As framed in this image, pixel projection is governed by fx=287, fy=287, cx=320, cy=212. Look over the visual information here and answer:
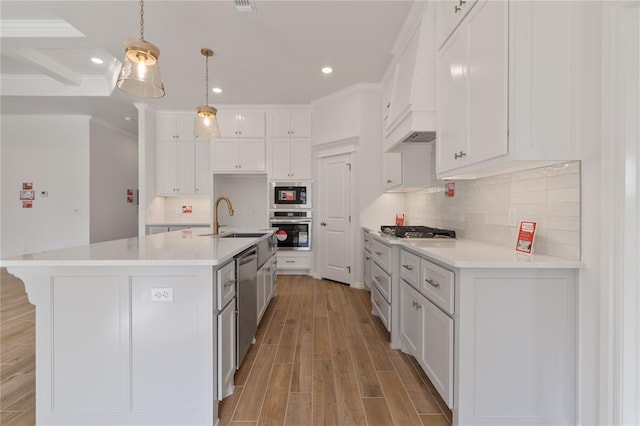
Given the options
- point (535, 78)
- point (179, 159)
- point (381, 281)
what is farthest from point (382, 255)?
point (179, 159)

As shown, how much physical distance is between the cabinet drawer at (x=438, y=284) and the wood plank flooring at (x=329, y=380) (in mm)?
634

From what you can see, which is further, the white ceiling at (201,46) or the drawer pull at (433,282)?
the white ceiling at (201,46)

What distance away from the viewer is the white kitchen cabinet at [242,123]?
508 centimetres

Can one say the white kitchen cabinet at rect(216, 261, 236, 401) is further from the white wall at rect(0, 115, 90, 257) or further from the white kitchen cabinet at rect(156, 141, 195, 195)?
the white wall at rect(0, 115, 90, 257)

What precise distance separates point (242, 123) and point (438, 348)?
183 inches

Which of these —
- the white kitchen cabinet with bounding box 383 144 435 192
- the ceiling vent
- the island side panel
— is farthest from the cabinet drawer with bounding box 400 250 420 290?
the ceiling vent

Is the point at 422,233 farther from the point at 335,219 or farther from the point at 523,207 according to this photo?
the point at 335,219

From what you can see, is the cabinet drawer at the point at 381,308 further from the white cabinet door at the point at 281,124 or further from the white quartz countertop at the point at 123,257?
the white cabinet door at the point at 281,124

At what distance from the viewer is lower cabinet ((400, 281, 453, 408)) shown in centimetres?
151

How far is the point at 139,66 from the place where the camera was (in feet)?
5.99

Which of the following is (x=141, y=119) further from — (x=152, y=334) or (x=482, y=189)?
(x=482, y=189)

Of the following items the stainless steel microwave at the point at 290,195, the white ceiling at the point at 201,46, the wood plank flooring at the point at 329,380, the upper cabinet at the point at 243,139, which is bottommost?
the wood plank flooring at the point at 329,380

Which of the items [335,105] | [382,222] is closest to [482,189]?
[382,222]

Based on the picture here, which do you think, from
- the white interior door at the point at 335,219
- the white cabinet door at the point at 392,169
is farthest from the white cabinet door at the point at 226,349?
the white interior door at the point at 335,219
